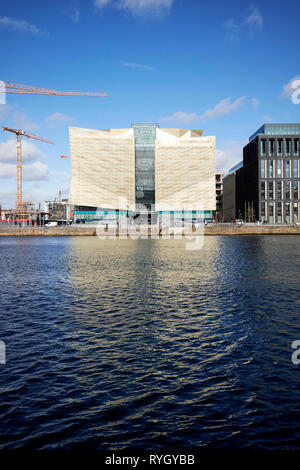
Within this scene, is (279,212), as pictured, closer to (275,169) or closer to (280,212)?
(280,212)

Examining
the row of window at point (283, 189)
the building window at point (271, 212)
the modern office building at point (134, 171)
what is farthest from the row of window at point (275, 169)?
the modern office building at point (134, 171)

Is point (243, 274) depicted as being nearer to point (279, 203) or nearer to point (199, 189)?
point (279, 203)

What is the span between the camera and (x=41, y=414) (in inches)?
421

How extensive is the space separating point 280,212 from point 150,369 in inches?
5725

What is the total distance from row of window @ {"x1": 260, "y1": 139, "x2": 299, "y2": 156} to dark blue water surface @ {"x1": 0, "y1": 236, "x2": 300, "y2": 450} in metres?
130

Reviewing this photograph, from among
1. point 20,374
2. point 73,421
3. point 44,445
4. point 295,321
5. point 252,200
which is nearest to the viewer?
point 44,445

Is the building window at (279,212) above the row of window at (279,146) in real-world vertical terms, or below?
below

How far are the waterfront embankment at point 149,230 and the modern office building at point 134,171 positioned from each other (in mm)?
39209

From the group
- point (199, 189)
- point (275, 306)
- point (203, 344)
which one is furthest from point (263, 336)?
point (199, 189)

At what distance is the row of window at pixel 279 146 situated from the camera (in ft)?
486

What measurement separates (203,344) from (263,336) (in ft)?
10.1

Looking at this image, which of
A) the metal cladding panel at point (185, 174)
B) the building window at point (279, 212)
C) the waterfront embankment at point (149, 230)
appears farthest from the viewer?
the metal cladding panel at point (185, 174)

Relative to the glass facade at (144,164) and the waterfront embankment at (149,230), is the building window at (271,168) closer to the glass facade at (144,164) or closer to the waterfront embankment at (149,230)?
the waterfront embankment at (149,230)

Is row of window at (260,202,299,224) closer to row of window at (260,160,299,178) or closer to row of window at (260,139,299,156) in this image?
row of window at (260,160,299,178)
